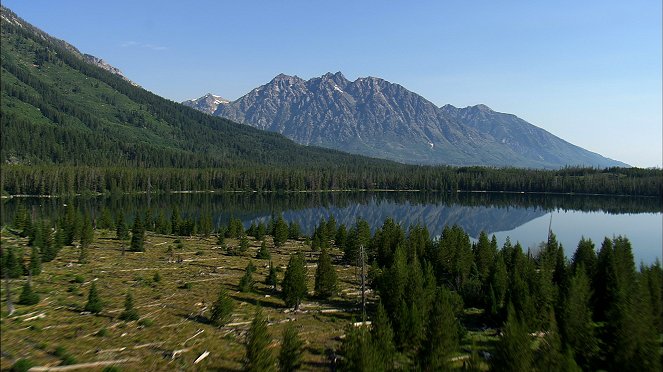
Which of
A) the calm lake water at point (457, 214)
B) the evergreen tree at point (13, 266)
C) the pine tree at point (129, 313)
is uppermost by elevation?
the evergreen tree at point (13, 266)

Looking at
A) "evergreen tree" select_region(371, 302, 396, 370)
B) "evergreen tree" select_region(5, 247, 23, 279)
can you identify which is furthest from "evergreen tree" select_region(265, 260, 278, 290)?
"evergreen tree" select_region(5, 247, 23, 279)

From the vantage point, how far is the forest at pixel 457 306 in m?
25.6

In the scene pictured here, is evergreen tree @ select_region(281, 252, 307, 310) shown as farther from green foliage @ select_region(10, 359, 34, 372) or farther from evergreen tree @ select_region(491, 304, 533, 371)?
green foliage @ select_region(10, 359, 34, 372)

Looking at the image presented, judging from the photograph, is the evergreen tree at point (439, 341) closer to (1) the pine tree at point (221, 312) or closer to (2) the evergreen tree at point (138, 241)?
(1) the pine tree at point (221, 312)

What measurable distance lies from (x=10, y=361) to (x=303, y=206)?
160295 mm

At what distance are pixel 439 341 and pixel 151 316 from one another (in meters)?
20.0

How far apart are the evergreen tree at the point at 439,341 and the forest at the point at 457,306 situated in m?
0.06

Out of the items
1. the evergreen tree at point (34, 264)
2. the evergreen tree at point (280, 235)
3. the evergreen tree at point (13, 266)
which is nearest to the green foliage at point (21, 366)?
the evergreen tree at point (13, 266)

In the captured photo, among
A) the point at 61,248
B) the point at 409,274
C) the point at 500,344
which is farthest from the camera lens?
the point at 61,248

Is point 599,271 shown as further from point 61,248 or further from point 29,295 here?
point 61,248

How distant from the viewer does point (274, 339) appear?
32.2 metres

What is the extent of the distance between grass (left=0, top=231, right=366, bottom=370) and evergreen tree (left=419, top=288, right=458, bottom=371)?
627cm

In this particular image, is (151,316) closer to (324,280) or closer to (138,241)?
(324,280)

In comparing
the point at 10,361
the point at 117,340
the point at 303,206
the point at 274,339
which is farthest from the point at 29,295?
the point at 303,206
